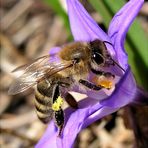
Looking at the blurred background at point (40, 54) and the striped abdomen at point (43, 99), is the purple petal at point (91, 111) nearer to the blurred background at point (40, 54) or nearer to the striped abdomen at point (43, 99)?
the striped abdomen at point (43, 99)

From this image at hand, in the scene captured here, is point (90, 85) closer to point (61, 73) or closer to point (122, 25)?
point (61, 73)

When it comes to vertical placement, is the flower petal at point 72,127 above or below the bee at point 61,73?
below

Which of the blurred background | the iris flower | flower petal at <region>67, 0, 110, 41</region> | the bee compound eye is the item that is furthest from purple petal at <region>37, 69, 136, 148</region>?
the blurred background

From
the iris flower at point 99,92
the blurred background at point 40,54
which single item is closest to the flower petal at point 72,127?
the iris flower at point 99,92

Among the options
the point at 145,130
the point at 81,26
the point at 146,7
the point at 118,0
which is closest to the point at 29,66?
the point at 81,26

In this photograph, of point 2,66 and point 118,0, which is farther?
point 2,66

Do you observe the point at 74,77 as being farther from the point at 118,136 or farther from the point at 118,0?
the point at 118,136
